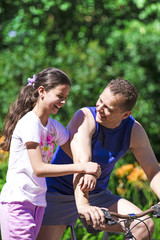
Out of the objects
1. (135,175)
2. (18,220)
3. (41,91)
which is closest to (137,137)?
(41,91)

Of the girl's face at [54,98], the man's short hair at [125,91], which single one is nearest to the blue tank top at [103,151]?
the man's short hair at [125,91]

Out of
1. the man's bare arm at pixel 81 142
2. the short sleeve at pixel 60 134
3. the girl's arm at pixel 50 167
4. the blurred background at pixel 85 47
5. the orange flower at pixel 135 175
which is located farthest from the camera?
the blurred background at pixel 85 47

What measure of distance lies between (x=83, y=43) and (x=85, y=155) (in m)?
4.54

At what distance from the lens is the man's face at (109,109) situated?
276 centimetres

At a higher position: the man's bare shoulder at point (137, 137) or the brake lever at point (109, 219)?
the brake lever at point (109, 219)

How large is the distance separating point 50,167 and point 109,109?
557mm

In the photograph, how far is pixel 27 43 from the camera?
666cm

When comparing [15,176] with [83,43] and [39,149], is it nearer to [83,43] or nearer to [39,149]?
[39,149]

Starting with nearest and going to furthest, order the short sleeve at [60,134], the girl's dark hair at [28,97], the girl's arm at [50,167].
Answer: the girl's arm at [50,167] < the girl's dark hair at [28,97] < the short sleeve at [60,134]

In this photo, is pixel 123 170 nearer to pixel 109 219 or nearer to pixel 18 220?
pixel 18 220

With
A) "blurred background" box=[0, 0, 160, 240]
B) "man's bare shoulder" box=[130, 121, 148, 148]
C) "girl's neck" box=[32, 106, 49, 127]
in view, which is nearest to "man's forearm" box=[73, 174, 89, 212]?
"girl's neck" box=[32, 106, 49, 127]

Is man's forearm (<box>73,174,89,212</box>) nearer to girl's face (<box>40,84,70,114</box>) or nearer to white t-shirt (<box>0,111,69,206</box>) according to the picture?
white t-shirt (<box>0,111,69,206</box>)

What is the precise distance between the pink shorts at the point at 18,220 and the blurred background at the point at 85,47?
3.16 m

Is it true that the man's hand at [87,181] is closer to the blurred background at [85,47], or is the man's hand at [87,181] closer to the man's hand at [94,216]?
the man's hand at [94,216]
